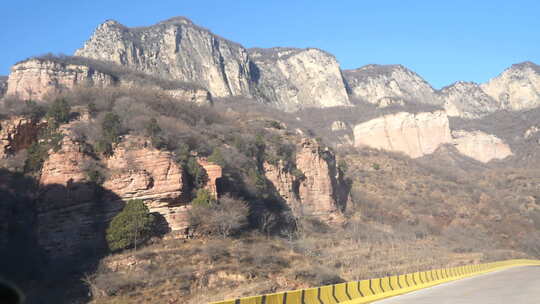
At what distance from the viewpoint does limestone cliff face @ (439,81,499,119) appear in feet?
602

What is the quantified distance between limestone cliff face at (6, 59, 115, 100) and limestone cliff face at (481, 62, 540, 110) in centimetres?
15290

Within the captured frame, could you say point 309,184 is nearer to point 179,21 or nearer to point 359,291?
point 359,291

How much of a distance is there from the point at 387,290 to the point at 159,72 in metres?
108

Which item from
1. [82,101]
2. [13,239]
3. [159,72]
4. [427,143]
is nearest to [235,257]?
[13,239]

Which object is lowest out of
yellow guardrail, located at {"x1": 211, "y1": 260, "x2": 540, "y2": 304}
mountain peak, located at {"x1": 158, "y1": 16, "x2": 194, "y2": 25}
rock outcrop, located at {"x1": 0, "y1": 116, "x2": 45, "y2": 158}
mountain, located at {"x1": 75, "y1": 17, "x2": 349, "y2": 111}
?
yellow guardrail, located at {"x1": 211, "y1": 260, "x2": 540, "y2": 304}

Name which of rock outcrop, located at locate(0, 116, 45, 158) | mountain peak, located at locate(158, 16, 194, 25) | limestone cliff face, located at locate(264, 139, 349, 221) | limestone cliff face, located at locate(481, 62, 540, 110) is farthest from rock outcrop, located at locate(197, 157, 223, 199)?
limestone cliff face, located at locate(481, 62, 540, 110)

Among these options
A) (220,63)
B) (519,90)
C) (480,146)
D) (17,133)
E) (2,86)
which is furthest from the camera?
(519,90)

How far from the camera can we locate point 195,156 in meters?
44.4

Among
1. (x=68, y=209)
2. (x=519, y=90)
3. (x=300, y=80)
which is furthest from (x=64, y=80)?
(x=519, y=90)

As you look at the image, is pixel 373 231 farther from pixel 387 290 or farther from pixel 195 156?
pixel 387 290

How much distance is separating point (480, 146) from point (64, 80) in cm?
10932

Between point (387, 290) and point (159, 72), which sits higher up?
point (159, 72)

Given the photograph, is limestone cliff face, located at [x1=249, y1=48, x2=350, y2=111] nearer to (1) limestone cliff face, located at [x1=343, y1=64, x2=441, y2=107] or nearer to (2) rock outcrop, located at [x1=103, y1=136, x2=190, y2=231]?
(1) limestone cliff face, located at [x1=343, y1=64, x2=441, y2=107]

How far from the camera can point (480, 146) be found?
143000 millimetres
